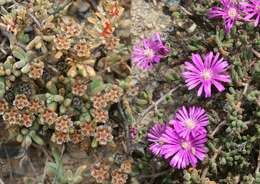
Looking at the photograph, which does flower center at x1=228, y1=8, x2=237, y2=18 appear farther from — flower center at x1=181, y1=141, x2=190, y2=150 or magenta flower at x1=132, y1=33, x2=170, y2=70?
flower center at x1=181, y1=141, x2=190, y2=150

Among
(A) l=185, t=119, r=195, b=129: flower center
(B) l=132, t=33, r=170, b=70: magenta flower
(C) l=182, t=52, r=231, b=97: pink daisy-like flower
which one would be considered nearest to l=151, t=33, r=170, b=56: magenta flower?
(B) l=132, t=33, r=170, b=70: magenta flower

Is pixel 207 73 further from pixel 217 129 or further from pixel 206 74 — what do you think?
pixel 217 129

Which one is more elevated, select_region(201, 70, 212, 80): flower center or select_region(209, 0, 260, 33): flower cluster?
select_region(209, 0, 260, 33): flower cluster

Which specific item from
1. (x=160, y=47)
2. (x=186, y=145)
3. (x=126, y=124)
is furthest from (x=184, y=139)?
(x=160, y=47)

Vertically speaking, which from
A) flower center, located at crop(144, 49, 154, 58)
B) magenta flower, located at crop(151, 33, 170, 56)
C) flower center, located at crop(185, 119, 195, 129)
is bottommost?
flower center, located at crop(185, 119, 195, 129)

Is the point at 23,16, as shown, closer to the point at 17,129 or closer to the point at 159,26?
the point at 17,129

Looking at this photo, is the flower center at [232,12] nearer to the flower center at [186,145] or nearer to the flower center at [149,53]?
the flower center at [149,53]

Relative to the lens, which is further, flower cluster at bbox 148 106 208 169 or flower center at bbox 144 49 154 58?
flower center at bbox 144 49 154 58

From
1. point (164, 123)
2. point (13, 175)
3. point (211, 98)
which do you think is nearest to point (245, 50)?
point (211, 98)
